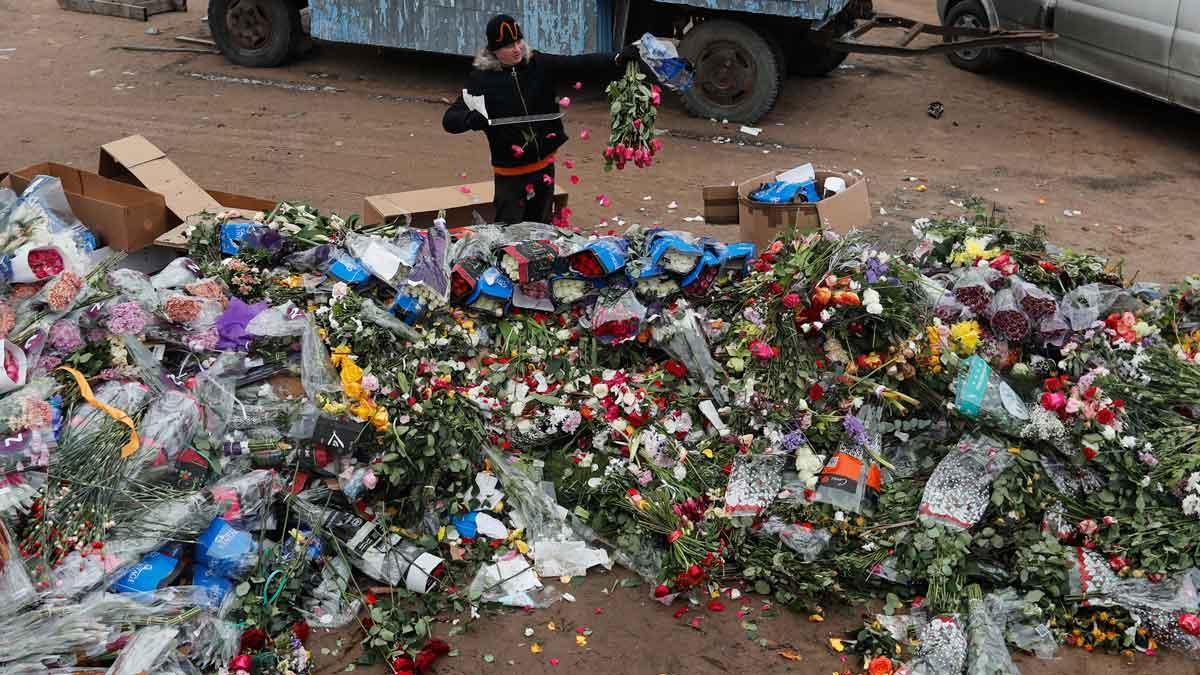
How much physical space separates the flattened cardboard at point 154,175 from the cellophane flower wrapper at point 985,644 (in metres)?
4.07

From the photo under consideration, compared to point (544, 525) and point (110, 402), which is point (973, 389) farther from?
point (110, 402)

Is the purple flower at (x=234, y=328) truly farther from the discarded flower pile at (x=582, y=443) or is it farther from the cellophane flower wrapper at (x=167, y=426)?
the cellophane flower wrapper at (x=167, y=426)

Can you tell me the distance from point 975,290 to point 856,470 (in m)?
0.97

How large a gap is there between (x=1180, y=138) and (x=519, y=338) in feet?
21.0

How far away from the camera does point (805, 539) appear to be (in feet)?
12.7

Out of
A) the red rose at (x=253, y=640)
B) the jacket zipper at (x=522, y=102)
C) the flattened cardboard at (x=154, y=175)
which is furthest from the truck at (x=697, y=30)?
the red rose at (x=253, y=640)

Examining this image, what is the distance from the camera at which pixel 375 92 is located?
9320mm

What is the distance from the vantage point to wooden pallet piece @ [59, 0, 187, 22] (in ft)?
38.0

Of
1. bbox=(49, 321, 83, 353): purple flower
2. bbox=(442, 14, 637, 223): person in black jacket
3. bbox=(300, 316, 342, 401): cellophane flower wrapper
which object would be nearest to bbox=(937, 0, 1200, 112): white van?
bbox=(442, 14, 637, 223): person in black jacket

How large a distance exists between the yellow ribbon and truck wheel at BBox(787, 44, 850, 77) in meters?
7.18

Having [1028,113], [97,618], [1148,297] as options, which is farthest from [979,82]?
[97,618]

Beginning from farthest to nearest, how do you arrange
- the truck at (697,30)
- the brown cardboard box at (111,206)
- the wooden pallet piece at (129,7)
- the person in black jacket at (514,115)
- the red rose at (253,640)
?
1. the wooden pallet piece at (129,7)
2. the truck at (697,30)
3. the person in black jacket at (514,115)
4. the brown cardboard box at (111,206)
5. the red rose at (253,640)

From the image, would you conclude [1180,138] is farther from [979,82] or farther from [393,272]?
[393,272]

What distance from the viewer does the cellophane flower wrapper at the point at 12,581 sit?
A: 3324 mm
